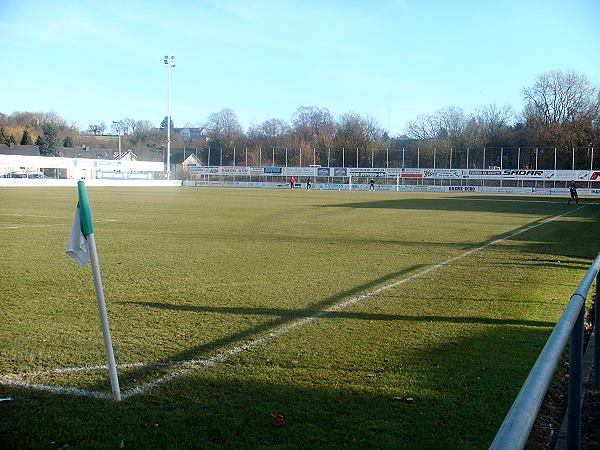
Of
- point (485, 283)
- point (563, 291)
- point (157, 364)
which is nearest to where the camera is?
point (157, 364)

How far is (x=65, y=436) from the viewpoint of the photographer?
4301mm

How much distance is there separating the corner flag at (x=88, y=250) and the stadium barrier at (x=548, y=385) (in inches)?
140

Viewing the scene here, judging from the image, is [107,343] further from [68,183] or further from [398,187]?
[398,187]

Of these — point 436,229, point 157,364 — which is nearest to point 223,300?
point 157,364

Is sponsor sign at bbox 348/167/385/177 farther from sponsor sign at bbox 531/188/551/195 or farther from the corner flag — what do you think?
the corner flag

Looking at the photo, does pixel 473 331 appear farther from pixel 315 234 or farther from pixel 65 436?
pixel 315 234

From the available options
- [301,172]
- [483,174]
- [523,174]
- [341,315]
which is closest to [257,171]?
[301,172]

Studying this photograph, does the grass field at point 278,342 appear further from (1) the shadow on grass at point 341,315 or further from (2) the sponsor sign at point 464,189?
(2) the sponsor sign at point 464,189

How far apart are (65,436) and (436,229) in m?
19.1

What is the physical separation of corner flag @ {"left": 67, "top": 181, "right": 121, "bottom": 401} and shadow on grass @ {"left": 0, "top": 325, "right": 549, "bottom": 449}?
0.31 m

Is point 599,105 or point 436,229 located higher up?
point 599,105

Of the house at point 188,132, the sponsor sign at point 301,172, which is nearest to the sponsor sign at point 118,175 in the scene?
the sponsor sign at point 301,172

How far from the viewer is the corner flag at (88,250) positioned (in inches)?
196

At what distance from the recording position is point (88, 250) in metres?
5.42
